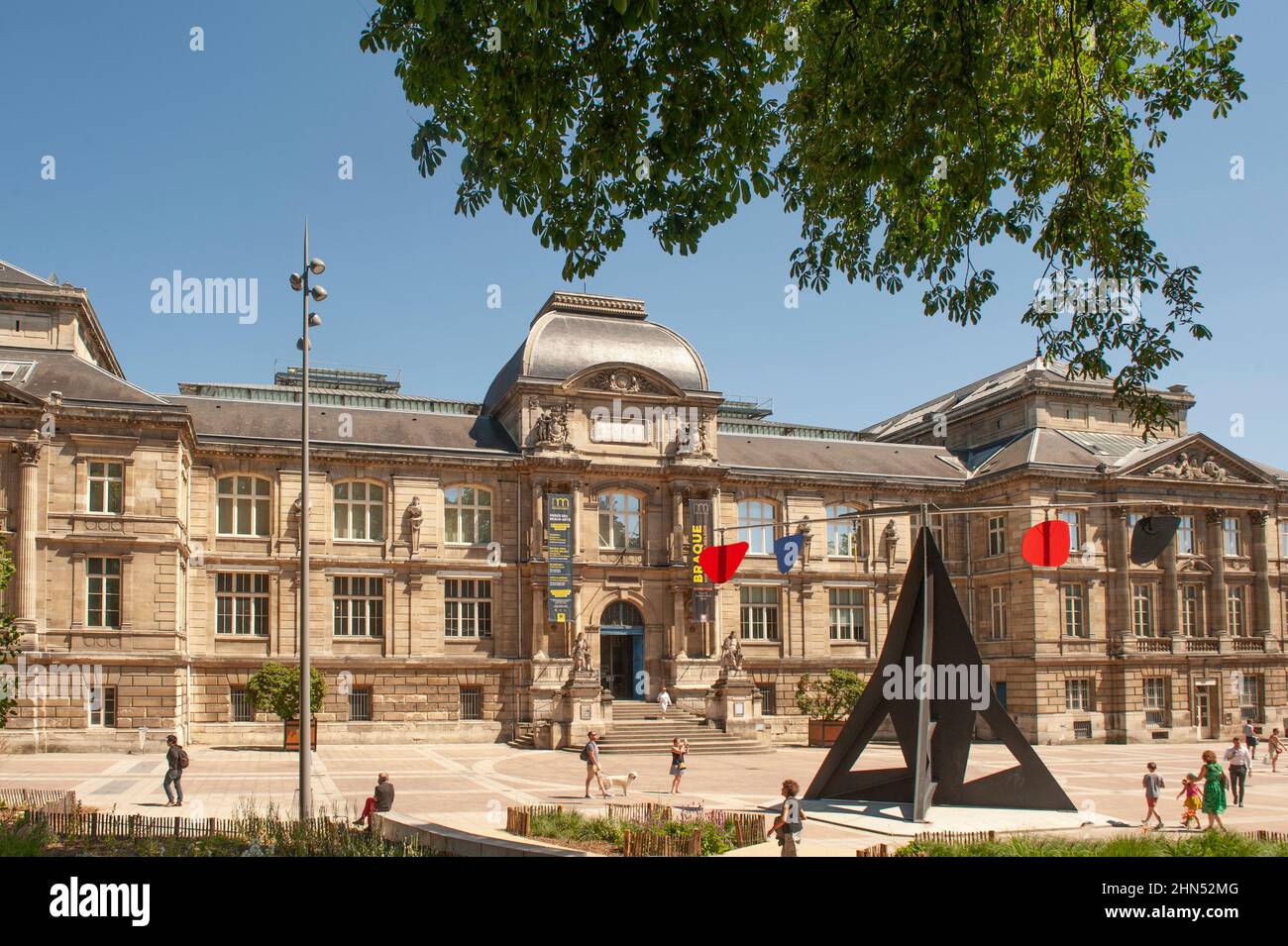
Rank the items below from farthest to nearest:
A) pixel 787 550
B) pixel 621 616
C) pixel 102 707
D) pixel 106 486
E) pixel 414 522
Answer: pixel 621 616
pixel 414 522
pixel 106 486
pixel 102 707
pixel 787 550

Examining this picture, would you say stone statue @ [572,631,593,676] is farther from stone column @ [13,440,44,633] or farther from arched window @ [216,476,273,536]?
stone column @ [13,440,44,633]

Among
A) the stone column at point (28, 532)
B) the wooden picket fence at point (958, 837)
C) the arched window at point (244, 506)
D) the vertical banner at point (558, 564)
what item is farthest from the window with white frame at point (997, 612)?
the stone column at point (28, 532)

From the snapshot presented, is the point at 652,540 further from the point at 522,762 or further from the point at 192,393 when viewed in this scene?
the point at 192,393

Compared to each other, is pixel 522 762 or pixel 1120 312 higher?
pixel 1120 312

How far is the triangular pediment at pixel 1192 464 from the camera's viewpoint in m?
53.4

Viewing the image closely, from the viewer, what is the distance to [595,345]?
163ft

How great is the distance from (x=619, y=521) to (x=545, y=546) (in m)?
3.64

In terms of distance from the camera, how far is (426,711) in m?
45.6

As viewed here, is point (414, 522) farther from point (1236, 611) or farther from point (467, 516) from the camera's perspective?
point (1236, 611)

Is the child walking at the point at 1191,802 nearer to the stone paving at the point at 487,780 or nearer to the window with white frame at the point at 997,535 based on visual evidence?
the stone paving at the point at 487,780

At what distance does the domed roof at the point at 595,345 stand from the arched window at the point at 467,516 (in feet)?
16.9

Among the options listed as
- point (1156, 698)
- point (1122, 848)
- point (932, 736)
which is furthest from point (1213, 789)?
point (1156, 698)
